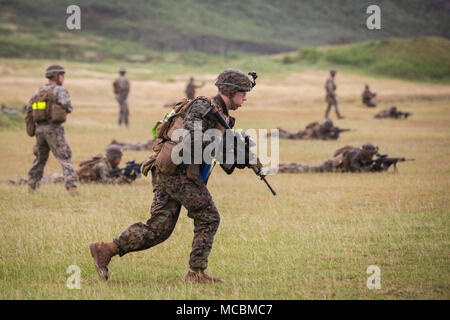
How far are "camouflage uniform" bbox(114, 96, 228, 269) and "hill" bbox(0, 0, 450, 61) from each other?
9193cm

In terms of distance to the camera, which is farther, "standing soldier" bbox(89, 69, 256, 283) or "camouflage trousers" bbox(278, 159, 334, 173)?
"camouflage trousers" bbox(278, 159, 334, 173)

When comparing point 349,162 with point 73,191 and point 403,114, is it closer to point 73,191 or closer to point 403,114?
point 73,191

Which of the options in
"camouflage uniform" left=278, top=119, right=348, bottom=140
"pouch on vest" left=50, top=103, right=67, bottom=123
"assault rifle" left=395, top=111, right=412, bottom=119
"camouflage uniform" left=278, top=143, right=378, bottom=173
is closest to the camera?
"pouch on vest" left=50, top=103, right=67, bottom=123

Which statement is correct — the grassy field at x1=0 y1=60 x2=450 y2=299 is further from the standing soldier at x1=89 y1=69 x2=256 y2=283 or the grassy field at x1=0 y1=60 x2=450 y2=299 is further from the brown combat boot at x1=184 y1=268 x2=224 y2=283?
the standing soldier at x1=89 y1=69 x2=256 y2=283

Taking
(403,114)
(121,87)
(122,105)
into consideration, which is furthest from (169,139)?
(403,114)

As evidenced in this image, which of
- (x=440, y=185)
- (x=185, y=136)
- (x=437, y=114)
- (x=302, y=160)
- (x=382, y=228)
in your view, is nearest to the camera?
(x=185, y=136)

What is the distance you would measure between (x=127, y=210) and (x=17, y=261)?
10.6 ft

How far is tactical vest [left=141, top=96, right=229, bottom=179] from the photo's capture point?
6332mm

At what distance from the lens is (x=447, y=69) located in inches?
2793

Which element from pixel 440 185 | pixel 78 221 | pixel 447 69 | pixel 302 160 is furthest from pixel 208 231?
pixel 447 69

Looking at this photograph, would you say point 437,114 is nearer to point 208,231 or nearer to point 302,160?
point 302,160

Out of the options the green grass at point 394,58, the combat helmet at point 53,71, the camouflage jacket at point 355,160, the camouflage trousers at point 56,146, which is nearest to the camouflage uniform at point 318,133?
the camouflage jacket at point 355,160

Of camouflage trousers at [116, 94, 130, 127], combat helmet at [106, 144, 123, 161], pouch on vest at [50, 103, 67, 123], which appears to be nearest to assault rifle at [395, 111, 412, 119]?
camouflage trousers at [116, 94, 130, 127]

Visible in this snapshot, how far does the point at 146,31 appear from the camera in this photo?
14925 cm
